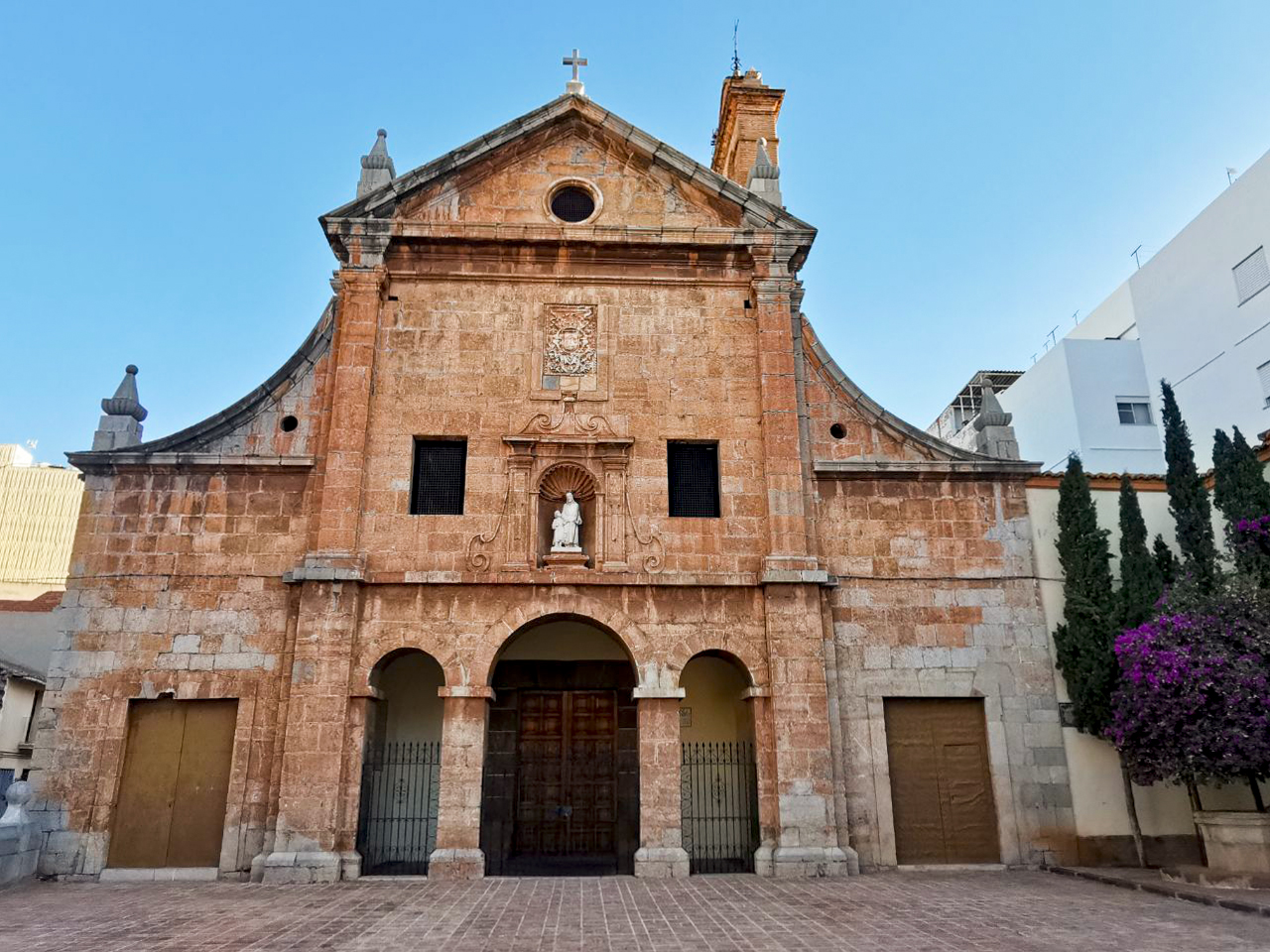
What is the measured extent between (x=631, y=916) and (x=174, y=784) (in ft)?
23.9

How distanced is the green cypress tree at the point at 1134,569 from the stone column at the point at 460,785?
30.9 feet

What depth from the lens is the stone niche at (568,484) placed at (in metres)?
13.6

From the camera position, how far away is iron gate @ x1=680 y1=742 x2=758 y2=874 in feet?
49.0

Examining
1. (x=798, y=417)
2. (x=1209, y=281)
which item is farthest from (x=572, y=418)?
(x=1209, y=281)

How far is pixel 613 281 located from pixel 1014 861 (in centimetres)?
1078

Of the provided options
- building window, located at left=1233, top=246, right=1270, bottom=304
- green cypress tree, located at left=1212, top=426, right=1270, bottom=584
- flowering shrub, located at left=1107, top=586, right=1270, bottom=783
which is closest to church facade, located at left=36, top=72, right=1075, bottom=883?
flowering shrub, located at left=1107, top=586, right=1270, bottom=783

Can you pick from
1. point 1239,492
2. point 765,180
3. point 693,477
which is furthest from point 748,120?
→ point 1239,492

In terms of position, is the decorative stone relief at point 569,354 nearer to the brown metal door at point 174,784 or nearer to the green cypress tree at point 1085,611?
the brown metal door at point 174,784

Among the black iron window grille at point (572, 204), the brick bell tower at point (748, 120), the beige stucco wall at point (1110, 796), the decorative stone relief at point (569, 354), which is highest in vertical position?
the brick bell tower at point (748, 120)

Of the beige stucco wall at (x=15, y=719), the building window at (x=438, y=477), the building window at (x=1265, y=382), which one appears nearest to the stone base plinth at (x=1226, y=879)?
the building window at (x=438, y=477)

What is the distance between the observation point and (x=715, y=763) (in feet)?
49.6

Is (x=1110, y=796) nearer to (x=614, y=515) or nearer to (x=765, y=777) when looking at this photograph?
(x=765, y=777)

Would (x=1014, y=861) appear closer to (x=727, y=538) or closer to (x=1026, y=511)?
(x=1026, y=511)

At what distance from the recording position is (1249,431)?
21.9 meters
